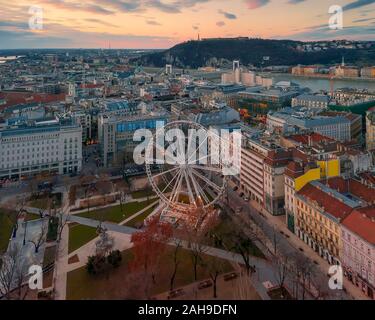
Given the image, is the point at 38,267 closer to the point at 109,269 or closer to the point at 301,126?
the point at 109,269

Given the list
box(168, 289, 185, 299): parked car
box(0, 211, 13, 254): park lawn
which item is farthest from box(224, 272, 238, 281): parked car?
box(0, 211, 13, 254): park lawn

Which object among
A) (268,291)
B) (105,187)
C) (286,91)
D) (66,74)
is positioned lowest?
(268,291)

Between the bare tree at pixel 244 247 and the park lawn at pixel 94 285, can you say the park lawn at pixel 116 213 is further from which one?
the bare tree at pixel 244 247

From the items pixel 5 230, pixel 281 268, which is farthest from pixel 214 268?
pixel 5 230

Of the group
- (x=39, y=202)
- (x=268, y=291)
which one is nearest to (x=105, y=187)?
(x=39, y=202)

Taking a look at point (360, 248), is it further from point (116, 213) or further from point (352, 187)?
point (116, 213)

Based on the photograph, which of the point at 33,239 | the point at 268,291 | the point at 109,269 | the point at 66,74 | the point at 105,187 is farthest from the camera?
the point at 66,74
